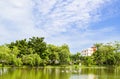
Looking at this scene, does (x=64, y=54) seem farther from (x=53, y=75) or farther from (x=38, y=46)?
(x=53, y=75)

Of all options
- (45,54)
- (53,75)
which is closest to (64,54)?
(45,54)

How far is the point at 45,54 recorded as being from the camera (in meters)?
66.1

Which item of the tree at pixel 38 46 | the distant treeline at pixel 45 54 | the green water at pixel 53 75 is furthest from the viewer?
the tree at pixel 38 46

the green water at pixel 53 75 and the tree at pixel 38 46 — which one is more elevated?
the tree at pixel 38 46

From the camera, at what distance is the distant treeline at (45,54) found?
181 ft

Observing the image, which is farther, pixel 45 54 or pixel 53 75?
pixel 45 54

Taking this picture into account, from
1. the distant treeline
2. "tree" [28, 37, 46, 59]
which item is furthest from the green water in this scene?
"tree" [28, 37, 46, 59]

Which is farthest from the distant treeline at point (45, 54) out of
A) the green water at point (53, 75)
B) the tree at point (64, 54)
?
the green water at point (53, 75)

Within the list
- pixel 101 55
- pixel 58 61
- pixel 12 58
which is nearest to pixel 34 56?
pixel 12 58

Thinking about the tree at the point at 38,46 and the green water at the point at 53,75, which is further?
the tree at the point at 38,46

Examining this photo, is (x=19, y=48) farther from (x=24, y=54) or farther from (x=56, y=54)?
(x=56, y=54)

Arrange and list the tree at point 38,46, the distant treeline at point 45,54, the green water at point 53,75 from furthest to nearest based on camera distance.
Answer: the tree at point 38,46 → the distant treeline at point 45,54 → the green water at point 53,75

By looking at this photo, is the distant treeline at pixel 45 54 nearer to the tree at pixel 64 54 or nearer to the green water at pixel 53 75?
the tree at pixel 64 54

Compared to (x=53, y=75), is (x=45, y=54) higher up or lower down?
higher up
